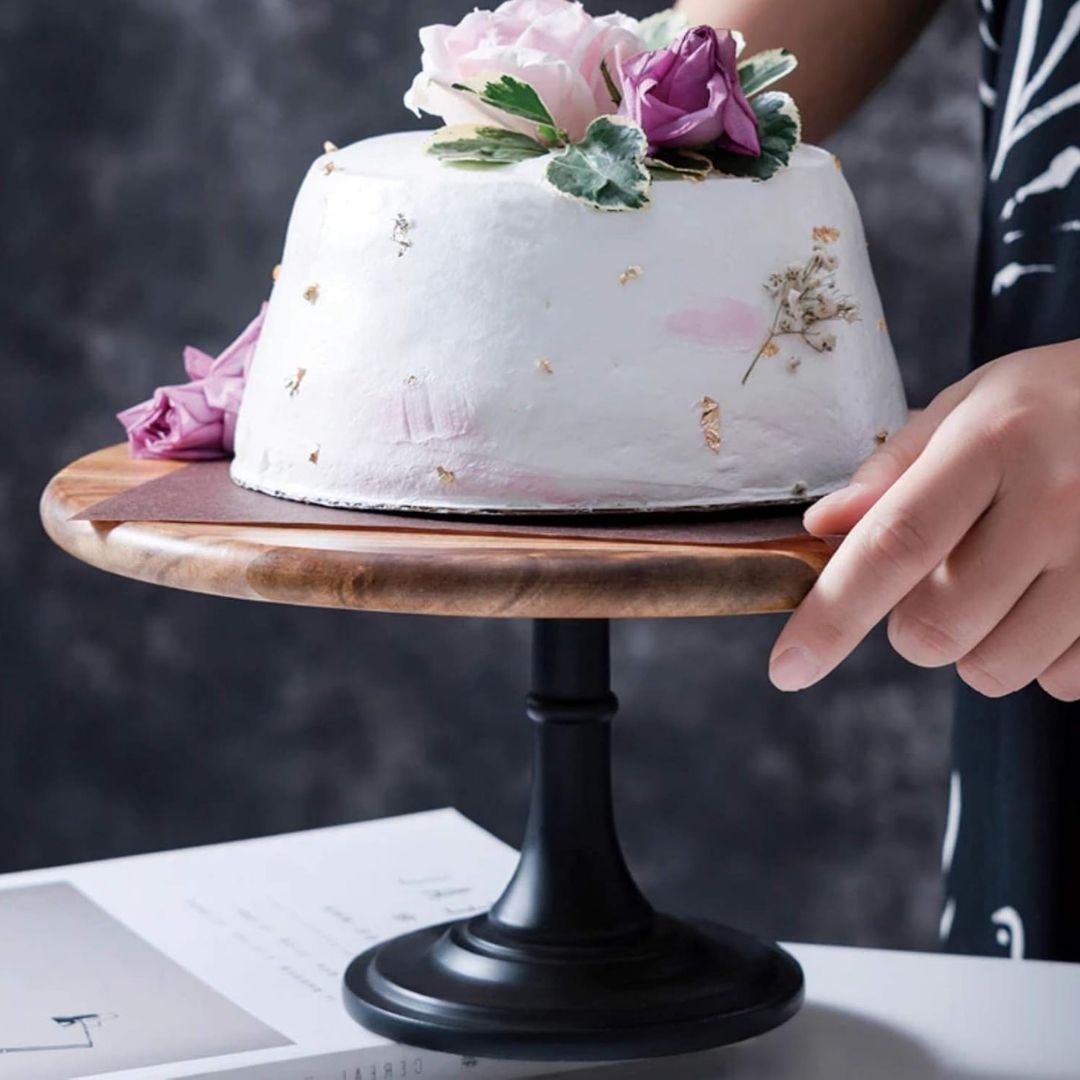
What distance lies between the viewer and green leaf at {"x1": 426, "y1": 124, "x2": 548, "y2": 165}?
0.95 metres

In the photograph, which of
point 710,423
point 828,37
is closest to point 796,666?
point 710,423

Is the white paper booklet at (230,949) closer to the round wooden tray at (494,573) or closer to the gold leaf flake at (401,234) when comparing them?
the round wooden tray at (494,573)

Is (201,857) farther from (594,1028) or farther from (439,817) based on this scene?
(594,1028)

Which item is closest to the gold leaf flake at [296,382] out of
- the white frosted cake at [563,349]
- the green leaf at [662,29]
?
the white frosted cake at [563,349]

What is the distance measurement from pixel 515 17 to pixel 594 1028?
1.61 feet

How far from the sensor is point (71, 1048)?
0.97 m

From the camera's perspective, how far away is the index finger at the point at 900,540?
0.76 m

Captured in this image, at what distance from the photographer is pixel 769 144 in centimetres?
96

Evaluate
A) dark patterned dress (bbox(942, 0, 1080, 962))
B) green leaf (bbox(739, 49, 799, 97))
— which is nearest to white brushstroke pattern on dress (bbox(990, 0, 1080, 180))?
dark patterned dress (bbox(942, 0, 1080, 962))

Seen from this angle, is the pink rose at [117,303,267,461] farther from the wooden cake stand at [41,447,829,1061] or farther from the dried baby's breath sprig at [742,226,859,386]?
the dried baby's breath sprig at [742,226,859,386]

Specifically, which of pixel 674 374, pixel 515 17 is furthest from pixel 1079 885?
pixel 515 17

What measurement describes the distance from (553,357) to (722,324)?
8cm

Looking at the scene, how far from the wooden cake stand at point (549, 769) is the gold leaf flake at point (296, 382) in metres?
0.09

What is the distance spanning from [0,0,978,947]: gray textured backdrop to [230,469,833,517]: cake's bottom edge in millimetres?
1413
